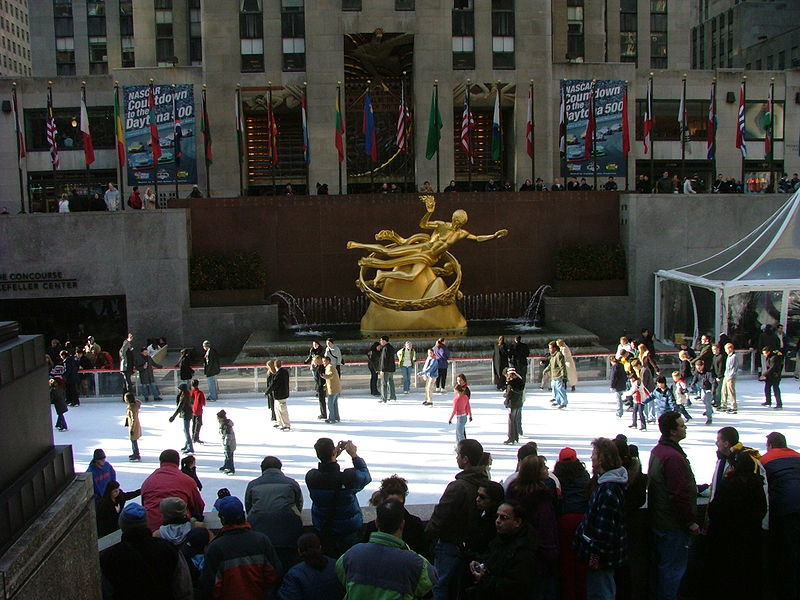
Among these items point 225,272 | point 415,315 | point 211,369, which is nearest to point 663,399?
point 211,369

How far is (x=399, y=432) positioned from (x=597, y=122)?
23.5m

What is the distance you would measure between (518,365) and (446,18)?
20.5 metres

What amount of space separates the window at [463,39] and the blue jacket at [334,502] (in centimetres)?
3037

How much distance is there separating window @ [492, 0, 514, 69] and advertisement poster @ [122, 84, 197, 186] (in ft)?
38.5

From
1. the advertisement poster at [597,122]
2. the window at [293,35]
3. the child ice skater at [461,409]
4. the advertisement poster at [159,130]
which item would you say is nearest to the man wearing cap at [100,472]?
Result: the child ice skater at [461,409]

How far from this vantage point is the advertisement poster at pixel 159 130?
35156mm

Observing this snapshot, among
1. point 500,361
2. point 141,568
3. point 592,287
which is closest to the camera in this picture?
point 141,568

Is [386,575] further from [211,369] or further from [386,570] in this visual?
[211,369]

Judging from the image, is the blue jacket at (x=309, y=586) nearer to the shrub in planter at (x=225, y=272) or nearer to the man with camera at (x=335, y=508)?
the man with camera at (x=335, y=508)

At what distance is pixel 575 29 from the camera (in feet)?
157

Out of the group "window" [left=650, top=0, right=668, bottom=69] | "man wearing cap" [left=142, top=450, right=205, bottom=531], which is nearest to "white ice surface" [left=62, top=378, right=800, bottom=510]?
"man wearing cap" [left=142, top=450, right=205, bottom=531]

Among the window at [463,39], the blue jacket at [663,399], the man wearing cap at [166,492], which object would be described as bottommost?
the blue jacket at [663,399]

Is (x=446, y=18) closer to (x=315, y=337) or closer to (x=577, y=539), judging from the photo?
(x=315, y=337)

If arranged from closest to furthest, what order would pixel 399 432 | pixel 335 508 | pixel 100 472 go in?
pixel 335 508
pixel 100 472
pixel 399 432
